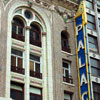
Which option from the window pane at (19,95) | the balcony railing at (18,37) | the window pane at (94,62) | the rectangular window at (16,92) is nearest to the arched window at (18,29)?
the balcony railing at (18,37)

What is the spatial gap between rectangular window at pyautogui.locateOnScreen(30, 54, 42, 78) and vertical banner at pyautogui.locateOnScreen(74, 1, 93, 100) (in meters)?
4.64

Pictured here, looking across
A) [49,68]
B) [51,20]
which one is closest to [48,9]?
[51,20]

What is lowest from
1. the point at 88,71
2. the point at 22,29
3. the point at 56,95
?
the point at 56,95

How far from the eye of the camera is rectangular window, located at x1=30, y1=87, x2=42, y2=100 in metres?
31.7

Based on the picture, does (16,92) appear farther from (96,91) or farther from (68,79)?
(96,91)

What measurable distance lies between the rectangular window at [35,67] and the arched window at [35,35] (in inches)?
59.4

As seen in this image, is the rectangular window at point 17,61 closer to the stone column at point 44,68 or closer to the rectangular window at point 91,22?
the stone column at point 44,68

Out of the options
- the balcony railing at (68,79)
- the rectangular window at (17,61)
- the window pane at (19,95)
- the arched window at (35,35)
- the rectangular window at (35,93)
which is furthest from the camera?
the balcony railing at (68,79)

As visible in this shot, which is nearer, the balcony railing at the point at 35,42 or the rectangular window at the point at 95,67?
the balcony railing at the point at 35,42

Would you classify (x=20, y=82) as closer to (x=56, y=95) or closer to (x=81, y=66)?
(x=56, y=95)

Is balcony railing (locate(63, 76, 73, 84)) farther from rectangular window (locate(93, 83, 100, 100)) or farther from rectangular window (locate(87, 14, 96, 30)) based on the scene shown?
rectangular window (locate(87, 14, 96, 30))

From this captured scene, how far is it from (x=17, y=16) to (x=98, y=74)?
1133cm

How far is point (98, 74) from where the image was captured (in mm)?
37406

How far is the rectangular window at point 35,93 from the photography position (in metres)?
31.7
